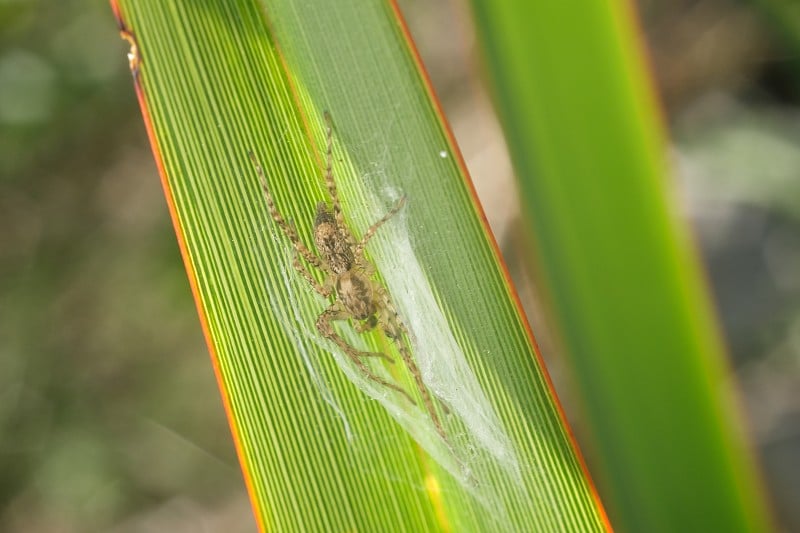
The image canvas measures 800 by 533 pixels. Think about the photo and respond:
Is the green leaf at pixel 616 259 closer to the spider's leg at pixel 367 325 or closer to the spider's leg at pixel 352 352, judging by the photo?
the spider's leg at pixel 352 352

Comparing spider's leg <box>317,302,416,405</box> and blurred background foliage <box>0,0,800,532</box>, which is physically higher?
blurred background foliage <box>0,0,800,532</box>

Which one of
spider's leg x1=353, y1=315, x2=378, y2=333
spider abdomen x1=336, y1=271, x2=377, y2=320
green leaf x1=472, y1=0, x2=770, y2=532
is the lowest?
green leaf x1=472, y1=0, x2=770, y2=532

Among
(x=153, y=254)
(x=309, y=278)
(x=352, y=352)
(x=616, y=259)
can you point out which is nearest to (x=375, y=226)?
(x=309, y=278)

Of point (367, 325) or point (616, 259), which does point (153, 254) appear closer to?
point (367, 325)

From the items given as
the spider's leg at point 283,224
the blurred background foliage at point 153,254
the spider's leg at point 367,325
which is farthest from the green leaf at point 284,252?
the blurred background foliage at point 153,254

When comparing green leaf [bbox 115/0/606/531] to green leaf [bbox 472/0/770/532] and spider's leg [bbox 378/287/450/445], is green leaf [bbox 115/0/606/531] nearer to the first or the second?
spider's leg [bbox 378/287/450/445]

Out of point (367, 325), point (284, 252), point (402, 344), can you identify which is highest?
point (284, 252)

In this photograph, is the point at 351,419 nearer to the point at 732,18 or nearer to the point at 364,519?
the point at 364,519

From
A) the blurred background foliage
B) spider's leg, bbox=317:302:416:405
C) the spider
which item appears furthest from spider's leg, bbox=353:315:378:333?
the blurred background foliage
